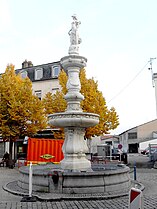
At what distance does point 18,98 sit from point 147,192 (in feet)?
51.5

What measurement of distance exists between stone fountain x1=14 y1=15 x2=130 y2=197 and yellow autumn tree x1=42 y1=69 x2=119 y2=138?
11.0 metres

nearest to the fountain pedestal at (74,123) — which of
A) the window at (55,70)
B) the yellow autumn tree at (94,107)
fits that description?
the yellow autumn tree at (94,107)

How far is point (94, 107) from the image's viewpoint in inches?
953

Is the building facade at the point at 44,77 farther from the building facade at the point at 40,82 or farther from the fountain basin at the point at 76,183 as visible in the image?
the fountain basin at the point at 76,183

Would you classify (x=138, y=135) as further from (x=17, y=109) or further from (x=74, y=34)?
(x=74, y=34)

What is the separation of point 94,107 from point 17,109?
6757 mm

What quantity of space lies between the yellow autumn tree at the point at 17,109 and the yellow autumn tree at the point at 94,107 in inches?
68.6

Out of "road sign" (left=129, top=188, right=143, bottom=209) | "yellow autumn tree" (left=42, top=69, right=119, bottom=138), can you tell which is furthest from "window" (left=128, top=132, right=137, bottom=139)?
"road sign" (left=129, top=188, right=143, bottom=209)

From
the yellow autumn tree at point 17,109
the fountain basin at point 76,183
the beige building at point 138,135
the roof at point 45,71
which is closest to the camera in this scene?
the fountain basin at point 76,183

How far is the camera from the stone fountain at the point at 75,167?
958cm

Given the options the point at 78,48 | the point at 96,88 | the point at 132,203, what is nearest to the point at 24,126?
the point at 96,88

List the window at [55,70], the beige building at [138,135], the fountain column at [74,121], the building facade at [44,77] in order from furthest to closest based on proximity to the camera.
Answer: the beige building at [138,135], the window at [55,70], the building facade at [44,77], the fountain column at [74,121]

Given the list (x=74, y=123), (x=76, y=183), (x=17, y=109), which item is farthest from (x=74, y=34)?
(x=17, y=109)

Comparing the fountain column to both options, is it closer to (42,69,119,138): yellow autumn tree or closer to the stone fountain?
the stone fountain
